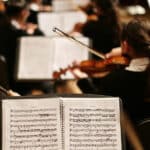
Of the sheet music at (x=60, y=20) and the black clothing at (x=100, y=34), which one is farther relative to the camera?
the sheet music at (x=60, y=20)

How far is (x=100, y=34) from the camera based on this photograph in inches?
167

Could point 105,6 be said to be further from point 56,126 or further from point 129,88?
point 56,126

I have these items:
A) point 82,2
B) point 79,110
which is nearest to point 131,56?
point 79,110

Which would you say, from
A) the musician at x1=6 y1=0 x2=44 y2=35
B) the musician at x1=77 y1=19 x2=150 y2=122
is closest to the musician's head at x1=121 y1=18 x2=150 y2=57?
the musician at x1=77 y1=19 x2=150 y2=122

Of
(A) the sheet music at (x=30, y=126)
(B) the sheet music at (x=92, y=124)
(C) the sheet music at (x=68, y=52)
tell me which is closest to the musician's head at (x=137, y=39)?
(B) the sheet music at (x=92, y=124)

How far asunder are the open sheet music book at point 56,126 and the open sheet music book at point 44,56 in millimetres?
2131

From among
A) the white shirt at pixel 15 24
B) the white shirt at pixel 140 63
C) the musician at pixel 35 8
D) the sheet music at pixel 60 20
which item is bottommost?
the white shirt at pixel 140 63

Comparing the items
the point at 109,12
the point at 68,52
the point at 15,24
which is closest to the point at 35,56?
the point at 68,52

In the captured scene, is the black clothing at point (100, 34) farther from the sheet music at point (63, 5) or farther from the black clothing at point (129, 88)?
the sheet music at point (63, 5)

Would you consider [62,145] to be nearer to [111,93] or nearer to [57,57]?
[111,93]

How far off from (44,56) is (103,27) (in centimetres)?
57

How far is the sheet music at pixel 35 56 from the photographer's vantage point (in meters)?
4.15

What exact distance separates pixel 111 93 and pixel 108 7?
4.60 ft

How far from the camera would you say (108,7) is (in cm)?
402
